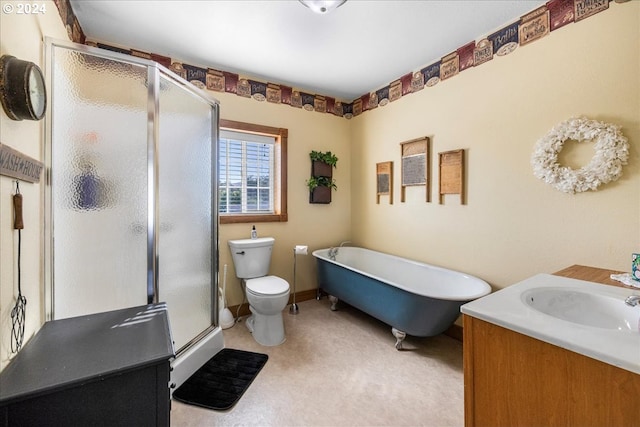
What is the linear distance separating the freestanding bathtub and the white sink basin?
0.57 metres

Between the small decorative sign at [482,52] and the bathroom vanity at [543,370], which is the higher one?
the small decorative sign at [482,52]

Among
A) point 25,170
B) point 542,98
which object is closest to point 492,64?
point 542,98

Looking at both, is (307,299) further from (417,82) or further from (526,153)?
(417,82)

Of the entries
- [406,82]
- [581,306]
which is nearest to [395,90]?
[406,82]

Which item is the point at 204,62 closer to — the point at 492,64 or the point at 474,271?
the point at 492,64

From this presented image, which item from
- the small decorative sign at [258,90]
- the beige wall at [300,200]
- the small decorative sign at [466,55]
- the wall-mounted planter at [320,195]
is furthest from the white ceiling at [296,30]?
the wall-mounted planter at [320,195]

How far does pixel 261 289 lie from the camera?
2225 mm

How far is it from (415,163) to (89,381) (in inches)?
106

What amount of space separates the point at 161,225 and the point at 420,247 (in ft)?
7.38

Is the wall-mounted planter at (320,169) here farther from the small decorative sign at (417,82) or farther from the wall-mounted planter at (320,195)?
the small decorative sign at (417,82)

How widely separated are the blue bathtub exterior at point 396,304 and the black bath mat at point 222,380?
0.95 metres

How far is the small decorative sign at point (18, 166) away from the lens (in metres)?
0.84

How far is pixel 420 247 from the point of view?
2656 mm

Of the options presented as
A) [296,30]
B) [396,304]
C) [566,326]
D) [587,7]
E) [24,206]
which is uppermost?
[296,30]
